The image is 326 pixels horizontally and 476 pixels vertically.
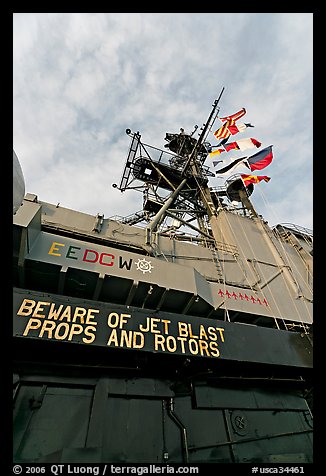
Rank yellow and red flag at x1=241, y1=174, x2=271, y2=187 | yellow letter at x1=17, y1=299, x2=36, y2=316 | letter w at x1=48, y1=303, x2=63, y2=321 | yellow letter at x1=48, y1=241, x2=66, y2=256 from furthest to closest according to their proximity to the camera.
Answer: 1. yellow and red flag at x1=241, y1=174, x2=271, y2=187
2. yellow letter at x1=48, y1=241, x2=66, y2=256
3. letter w at x1=48, y1=303, x2=63, y2=321
4. yellow letter at x1=17, y1=299, x2=36, y2=316

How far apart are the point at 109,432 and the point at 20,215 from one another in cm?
461

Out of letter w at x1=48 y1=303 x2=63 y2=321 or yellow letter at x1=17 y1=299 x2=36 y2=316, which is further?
letter w at x1=48 y1=303 x2=63 y2=321

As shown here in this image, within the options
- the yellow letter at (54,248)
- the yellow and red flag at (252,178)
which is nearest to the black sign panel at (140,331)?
the yellow letter at (54,248)

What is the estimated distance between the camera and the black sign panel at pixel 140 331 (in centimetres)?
424

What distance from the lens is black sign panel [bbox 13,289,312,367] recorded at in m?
4.24

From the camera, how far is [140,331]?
4.74 meters

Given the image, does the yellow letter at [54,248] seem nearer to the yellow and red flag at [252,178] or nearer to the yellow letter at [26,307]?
the yellow letter at [26,307]

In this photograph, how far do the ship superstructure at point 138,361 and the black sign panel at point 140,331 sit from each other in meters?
0.02

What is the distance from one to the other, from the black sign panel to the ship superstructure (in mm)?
19

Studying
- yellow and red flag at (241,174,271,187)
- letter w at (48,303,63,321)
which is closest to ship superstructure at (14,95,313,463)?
letter w at (48,303,63,321)

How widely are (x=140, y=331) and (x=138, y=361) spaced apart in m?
0.76

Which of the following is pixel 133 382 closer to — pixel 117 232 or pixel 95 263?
pixel 95 263

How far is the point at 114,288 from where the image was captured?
257 inches

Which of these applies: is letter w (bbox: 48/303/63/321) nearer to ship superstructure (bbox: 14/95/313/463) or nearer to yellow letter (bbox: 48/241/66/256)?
ship superstructure (bbox: 14/95/313/463)
